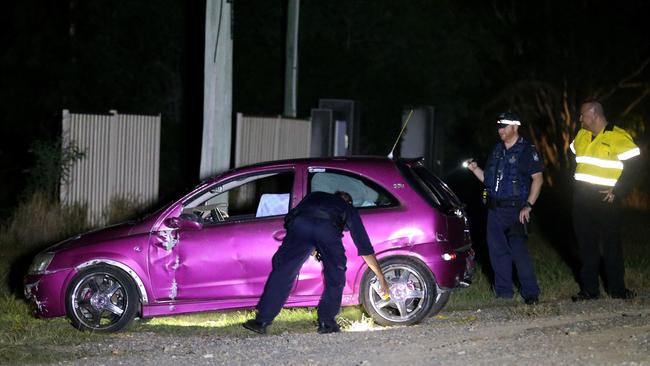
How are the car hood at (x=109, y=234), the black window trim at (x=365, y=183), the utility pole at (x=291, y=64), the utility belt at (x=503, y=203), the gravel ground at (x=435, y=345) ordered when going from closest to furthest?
the gravel ground at (x=435, y=345)
the black window trim at (x=365, y=183)
the car hood at (x=109, y=234)
the utility belt at (x=503, y=203)
the utility pole at (x=291, y=64)

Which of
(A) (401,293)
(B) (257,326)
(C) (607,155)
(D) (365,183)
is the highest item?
(C) (607,155)

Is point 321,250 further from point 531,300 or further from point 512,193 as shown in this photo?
point 531,300

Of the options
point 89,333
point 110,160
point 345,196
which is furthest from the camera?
point 110,160

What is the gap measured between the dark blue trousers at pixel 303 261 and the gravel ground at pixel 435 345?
0.85 ft

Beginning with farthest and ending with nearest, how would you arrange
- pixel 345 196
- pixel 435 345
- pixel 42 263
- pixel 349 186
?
1. pixel 349 186
2. pixel 42 263
3. pixel 345 196
4. pixel 435 345

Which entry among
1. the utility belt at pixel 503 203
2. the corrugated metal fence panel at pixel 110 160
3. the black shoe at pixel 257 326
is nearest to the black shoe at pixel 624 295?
the utility belt at pixel 503 203

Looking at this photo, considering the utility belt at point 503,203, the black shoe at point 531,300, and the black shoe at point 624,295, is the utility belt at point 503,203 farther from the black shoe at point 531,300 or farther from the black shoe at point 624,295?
the black shoe at point 624,295

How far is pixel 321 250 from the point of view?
9500 mm

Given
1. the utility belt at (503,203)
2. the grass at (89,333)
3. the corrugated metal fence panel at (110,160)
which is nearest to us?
the grass at (89,333)

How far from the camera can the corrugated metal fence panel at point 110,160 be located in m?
17.0

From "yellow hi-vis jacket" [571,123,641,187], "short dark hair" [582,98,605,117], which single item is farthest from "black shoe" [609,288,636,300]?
"short dark hair" [582,98,605,117]

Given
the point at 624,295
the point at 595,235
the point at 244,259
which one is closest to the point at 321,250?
the point at 244,259

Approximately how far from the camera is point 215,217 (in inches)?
417

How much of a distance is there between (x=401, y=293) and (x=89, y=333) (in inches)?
104
